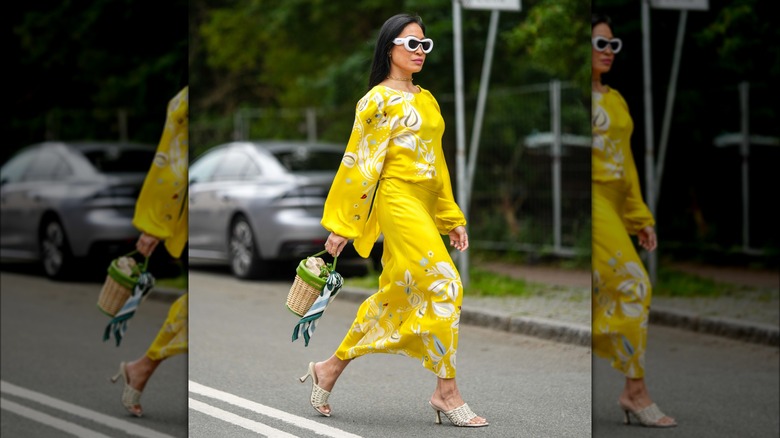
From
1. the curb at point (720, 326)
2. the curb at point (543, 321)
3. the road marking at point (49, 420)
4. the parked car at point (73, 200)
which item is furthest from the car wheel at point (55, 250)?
the curb at point (720, 326)

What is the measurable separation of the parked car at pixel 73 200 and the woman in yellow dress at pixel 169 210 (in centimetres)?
2

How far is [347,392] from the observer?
2312 mm

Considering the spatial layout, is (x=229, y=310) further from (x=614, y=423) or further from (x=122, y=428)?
(x=614, y=423)

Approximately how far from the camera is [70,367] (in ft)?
8.50

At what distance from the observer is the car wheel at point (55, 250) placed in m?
2.45

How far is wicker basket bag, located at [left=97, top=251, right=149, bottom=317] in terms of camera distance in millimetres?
2441

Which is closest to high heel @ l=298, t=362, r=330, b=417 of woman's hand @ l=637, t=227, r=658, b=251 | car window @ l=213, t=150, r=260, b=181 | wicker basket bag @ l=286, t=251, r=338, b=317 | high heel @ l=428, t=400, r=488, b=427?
wicker basket bag @ l=286, t=251, r=338, b=317

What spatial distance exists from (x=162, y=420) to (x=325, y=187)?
1.93 ft

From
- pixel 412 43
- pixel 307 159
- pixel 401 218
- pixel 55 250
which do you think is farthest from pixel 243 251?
pixel 412 43

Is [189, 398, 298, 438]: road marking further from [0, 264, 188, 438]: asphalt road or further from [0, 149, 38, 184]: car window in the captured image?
[0, 149, 38, 184]: car window

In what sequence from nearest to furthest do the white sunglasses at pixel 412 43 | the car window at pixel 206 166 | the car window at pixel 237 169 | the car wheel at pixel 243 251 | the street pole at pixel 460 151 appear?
the white sunglasses at pixel 412 43
the street pole at pixel 460 151
the car wheel at pixel 243 251
the car window at pixel 206 166
the car window at pixel 237 169

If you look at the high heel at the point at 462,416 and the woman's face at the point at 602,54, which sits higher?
the woman's face at the point at 602,54

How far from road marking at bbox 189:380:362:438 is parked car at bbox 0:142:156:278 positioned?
13.2 inches

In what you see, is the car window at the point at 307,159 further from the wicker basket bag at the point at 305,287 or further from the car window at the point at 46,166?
the car window at the point at 46,166
